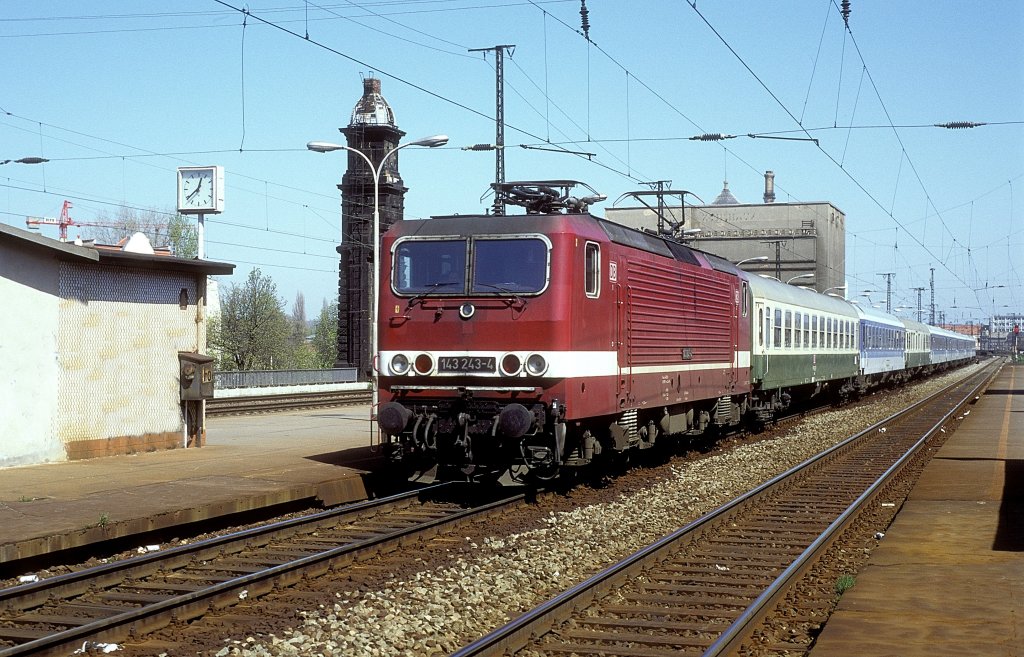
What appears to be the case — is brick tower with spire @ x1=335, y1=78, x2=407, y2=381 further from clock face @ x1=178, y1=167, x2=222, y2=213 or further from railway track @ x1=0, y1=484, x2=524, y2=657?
railway track @ x1=0, y1=484, x2=524, y2=657

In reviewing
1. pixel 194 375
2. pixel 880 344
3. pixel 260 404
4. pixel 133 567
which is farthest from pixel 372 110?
pixel 133 567

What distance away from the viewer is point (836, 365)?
3578 cm

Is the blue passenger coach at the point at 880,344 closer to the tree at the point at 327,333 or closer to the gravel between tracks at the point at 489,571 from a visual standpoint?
the gravel between tracks at the point at 489,571

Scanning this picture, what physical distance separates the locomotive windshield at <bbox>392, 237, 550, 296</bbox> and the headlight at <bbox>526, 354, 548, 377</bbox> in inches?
30.8

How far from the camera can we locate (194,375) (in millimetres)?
17734

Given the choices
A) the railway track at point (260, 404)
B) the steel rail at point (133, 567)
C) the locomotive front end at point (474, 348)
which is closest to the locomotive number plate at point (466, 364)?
the locomotive front end at point (474, 348)

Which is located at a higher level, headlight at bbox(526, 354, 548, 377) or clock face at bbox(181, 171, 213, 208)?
clock face at bbox(181, 171, 213, 208)

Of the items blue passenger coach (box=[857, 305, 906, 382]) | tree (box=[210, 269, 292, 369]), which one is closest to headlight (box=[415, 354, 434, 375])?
blue passenger coach (box=[857, 305, 906, 382])

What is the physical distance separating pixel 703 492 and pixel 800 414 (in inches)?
664

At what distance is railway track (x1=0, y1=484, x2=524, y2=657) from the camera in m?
8.01

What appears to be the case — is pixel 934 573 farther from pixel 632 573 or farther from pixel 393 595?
pixel 393 595

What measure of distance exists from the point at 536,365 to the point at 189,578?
4959mm

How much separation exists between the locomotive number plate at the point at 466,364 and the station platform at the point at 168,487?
7.06 feet

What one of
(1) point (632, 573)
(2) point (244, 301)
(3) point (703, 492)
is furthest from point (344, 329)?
(1) point (632, 573)
